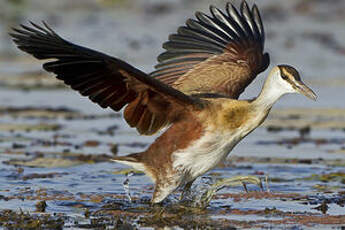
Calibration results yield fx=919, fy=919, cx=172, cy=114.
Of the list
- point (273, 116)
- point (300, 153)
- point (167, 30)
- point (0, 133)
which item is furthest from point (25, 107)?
point (167, 30)

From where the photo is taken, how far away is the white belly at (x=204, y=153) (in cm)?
810

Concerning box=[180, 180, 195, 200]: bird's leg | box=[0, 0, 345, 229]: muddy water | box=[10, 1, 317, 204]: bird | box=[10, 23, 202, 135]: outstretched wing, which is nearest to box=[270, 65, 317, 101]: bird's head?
box=[10, 1, 317, 204]: bird

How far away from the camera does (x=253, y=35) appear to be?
9914 mm

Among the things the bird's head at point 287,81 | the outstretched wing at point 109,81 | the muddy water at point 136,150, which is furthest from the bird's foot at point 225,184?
the bird's head at point 287,81

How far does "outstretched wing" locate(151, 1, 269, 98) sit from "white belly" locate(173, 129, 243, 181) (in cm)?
139

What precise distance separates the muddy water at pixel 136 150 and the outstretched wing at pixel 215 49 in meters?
1.14

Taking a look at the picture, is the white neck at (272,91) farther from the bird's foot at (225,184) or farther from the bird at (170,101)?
the bird's foot at (225,184)

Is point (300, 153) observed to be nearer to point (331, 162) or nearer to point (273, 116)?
point (331, 162)

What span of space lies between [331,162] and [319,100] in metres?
3.76

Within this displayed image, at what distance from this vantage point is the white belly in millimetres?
8102

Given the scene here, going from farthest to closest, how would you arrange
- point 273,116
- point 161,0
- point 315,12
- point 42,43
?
point 161,0 → point 315,12 → point 273,116 → point 42,43

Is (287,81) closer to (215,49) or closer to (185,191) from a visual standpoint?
(185,191)

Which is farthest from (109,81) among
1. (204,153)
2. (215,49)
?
(215,49)

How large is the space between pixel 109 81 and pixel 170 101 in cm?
59
